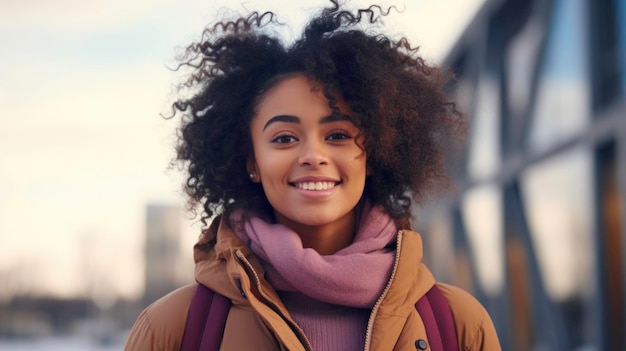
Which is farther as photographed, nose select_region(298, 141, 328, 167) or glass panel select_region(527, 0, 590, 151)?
glass panel select_region(527, 0, 590, 151)

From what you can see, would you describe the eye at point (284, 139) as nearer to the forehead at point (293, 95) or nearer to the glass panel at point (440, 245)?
the forehead at point (293, 95)

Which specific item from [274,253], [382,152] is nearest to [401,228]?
[382,152]

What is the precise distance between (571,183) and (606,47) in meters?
1.99

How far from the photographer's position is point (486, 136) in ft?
66.2

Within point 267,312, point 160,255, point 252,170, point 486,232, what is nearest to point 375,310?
point 267,312

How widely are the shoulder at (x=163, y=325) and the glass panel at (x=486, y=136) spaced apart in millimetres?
16020

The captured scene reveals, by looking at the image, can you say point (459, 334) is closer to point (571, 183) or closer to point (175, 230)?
point (571, 183)

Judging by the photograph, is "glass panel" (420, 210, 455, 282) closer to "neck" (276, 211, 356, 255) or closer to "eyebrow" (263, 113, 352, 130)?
"neck" (276, 211, 356, 255)

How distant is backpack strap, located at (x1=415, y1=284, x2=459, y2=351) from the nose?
503 mm

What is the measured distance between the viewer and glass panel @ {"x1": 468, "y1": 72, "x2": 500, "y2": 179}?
754 inches

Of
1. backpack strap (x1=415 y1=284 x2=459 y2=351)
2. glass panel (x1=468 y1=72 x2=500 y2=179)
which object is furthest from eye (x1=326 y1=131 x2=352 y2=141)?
glass panel (x1=468 y1=72 x2=500 y2=179)

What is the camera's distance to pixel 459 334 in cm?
307

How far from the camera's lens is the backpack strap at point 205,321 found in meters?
2.95

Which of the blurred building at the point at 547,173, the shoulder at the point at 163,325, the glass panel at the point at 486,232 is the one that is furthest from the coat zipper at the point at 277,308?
the glass panel at the point at 486,232
